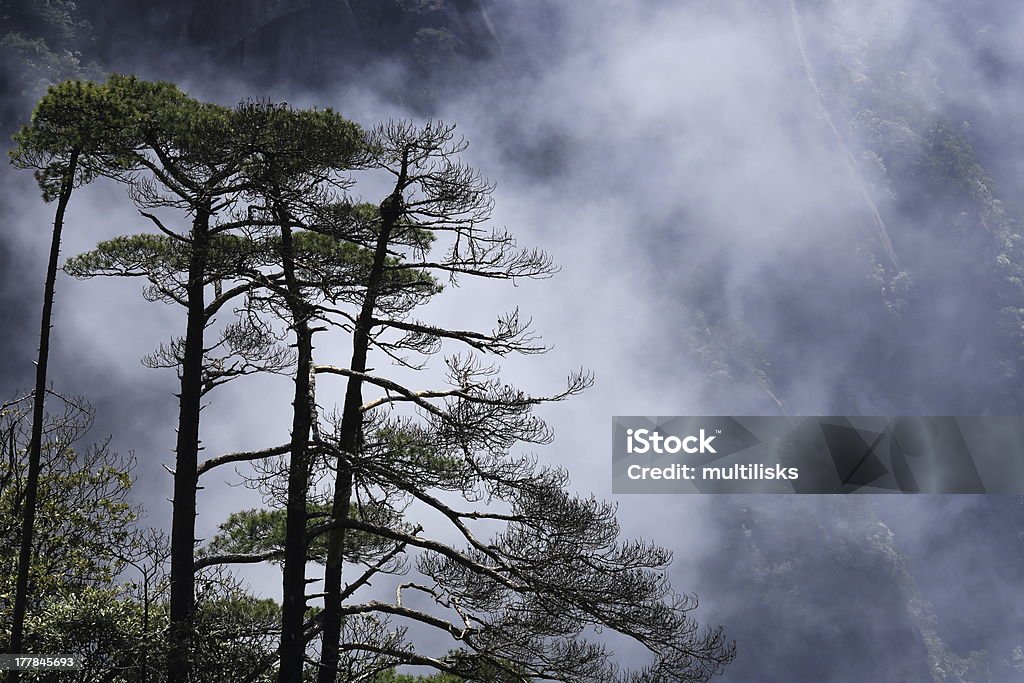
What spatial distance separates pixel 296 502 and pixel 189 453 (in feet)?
3.36

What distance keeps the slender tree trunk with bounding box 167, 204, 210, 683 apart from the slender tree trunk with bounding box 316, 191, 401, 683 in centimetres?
104

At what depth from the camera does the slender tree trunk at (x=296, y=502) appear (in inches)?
288

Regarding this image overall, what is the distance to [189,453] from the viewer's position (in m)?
7.87

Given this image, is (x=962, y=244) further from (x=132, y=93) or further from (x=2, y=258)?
(x=132, y=93)

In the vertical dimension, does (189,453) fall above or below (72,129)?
below

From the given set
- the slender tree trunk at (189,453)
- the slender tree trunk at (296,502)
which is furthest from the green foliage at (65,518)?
the slender tree trunk at (296,502)

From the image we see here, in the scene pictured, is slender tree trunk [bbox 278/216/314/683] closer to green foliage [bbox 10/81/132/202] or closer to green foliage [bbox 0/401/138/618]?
green foliage [bbox 10/81/132/202]

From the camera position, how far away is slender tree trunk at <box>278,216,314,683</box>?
24.0 ft

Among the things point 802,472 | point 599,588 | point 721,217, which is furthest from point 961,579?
point 599,588

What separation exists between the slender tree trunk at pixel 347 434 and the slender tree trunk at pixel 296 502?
231 mm

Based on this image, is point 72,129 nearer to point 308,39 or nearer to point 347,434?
point 347,434

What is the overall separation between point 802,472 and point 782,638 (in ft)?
41.0
